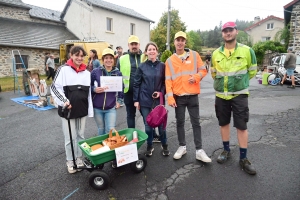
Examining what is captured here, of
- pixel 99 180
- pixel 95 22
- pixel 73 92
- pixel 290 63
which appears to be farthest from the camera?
pixel 95 22

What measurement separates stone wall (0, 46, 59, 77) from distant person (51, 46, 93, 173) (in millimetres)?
17020

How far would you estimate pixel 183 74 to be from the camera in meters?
3.46

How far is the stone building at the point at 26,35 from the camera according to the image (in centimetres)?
1798

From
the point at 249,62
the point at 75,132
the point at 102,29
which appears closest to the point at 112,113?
the point at 75,132

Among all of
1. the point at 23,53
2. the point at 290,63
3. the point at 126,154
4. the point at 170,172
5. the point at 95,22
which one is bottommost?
the point at 170,172

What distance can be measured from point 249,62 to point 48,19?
83.5ft

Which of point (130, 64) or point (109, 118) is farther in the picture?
point (130, 64)

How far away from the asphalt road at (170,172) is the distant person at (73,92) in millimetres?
531

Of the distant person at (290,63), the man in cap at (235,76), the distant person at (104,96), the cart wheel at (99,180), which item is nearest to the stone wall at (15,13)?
the distant person at (104,96)

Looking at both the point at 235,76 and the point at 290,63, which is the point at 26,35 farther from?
the point at 235,76

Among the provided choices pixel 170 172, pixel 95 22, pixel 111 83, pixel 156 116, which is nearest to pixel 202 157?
pixel 170 172

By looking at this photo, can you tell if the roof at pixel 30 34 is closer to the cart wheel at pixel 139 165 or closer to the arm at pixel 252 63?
the cart wheel at pixel 139 165

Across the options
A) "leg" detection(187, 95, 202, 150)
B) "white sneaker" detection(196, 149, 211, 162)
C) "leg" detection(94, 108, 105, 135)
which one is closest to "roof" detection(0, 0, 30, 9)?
"leg" detection(94, 108, 105, 135)

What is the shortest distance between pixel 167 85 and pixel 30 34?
2111cm
